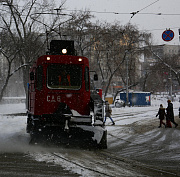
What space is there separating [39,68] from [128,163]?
5.16 m

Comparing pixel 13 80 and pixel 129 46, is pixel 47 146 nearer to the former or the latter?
pixel 129 46

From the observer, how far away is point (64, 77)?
39.3 ft

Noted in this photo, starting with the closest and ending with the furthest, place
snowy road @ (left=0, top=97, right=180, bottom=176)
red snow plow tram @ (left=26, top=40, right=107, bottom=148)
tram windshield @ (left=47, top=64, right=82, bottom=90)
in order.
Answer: snowy road @ (left=0, top=97, right=180, bottom=176) → red snow plow tram @ (left=26, top=40, right=107, bottom=148) → tram windshield @ (left=47, top=64, right=82, bottom=90)

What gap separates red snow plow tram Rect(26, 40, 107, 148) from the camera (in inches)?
450

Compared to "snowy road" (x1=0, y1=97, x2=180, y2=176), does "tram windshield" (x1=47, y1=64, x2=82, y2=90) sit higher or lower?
higher

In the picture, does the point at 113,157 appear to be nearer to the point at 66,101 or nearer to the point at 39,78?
the point at 66,101

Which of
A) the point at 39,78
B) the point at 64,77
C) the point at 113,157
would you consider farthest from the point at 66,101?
the point at 113,157

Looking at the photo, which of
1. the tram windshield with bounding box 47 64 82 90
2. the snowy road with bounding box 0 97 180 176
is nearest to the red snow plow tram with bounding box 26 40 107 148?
the tram windshield with bounding box 47 64 82 90

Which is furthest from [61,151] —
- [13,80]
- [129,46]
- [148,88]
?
[13,80]

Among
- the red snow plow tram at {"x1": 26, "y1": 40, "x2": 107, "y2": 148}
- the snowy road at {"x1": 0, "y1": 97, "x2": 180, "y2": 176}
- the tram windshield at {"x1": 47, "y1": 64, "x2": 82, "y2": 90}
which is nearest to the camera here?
the snowy road at {"x1": 0, "y1": 97, "x2": 180, "y2": 176}

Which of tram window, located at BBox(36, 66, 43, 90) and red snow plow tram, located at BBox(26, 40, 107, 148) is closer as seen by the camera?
red snow plow tram, located at BBox(26, 40, 107, 148)

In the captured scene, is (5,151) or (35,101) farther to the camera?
(35,101)

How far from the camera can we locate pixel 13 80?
102 m

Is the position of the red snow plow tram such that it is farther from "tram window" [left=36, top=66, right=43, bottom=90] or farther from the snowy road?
the snowy road
